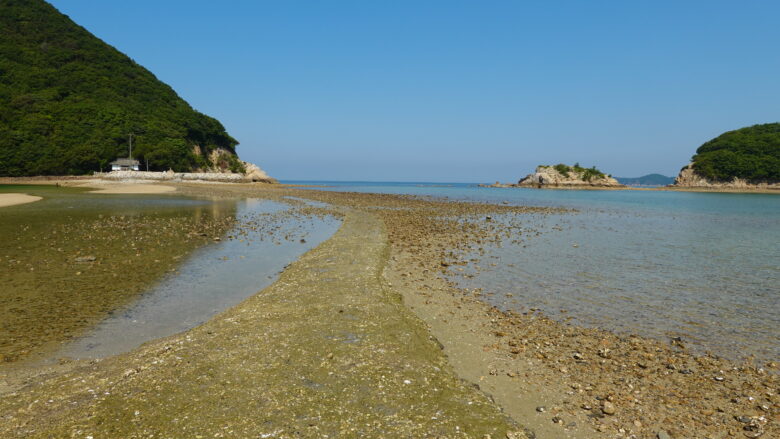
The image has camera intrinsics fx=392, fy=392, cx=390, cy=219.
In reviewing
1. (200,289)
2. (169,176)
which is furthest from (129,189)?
(200,289)

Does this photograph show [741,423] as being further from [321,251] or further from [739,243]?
[739,243]

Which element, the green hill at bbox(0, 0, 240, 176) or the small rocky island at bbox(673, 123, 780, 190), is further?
the small rocky island at bbox(673, 123, 780, 190)

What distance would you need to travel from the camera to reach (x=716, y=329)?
1063 centimetres

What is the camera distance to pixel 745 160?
176m

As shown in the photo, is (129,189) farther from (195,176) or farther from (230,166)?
(230,166)

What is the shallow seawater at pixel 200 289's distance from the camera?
371 inches

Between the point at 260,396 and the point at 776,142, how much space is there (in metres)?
250

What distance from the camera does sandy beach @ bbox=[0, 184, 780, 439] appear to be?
5723 millimetres

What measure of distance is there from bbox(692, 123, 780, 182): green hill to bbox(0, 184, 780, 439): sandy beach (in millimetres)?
227120

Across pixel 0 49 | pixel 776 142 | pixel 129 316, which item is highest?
pixel 0 49

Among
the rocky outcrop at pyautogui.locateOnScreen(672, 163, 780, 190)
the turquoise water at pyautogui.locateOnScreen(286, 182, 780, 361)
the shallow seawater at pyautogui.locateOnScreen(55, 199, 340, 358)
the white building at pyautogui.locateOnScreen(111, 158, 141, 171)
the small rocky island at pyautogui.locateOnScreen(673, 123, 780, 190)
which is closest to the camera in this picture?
the shallow seawater at pyautogui.locateOnScreen(55, 199, 340, 358)

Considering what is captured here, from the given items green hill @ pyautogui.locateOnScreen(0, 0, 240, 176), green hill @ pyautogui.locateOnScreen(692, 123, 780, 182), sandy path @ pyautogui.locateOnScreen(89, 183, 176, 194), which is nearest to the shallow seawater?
sandy path @ pyautogui.locateOnScreen(89, 183, 176, 194)

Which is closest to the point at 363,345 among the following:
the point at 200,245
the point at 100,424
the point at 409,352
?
the point at 409,352

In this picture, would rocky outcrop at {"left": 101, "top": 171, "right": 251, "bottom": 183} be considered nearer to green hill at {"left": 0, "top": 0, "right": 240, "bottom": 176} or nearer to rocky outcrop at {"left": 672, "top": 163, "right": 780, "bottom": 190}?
green hill at {"left": 0, "top": 0, "right": 240, "bottom": 176}
